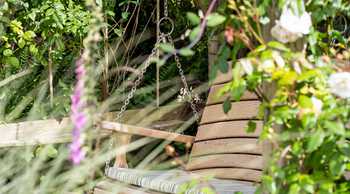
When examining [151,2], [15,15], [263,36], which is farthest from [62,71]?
[263,36]

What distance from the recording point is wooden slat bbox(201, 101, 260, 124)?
3242 millimetres

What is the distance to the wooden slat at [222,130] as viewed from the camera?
3.24 m

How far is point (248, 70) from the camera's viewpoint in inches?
61.8

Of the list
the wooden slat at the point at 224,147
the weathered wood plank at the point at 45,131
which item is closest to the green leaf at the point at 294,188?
the wooden slat at the point at 224,147

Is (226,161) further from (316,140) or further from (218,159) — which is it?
(316,140)

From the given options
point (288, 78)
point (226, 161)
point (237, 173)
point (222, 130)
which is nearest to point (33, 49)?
point (222, 130)

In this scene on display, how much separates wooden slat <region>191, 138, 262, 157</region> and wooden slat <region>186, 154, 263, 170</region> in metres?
0.02

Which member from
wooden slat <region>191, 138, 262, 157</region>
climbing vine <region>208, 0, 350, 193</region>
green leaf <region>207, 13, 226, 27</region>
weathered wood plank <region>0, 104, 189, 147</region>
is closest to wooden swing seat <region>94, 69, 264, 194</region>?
wooden slat <region>191, 138, 262, 157</region>

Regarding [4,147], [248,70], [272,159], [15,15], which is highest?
[15,15]

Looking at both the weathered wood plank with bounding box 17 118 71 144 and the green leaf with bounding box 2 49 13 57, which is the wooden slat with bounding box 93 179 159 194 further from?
the green leaf with bounding box 2 49 13 57

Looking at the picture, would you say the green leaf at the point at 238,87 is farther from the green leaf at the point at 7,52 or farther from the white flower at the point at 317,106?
the green leaf at the point at 7,52

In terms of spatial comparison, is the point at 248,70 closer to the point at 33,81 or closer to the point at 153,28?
the point at 33,81

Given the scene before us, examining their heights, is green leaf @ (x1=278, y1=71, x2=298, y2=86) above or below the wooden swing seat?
above

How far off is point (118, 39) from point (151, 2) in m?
0.56
